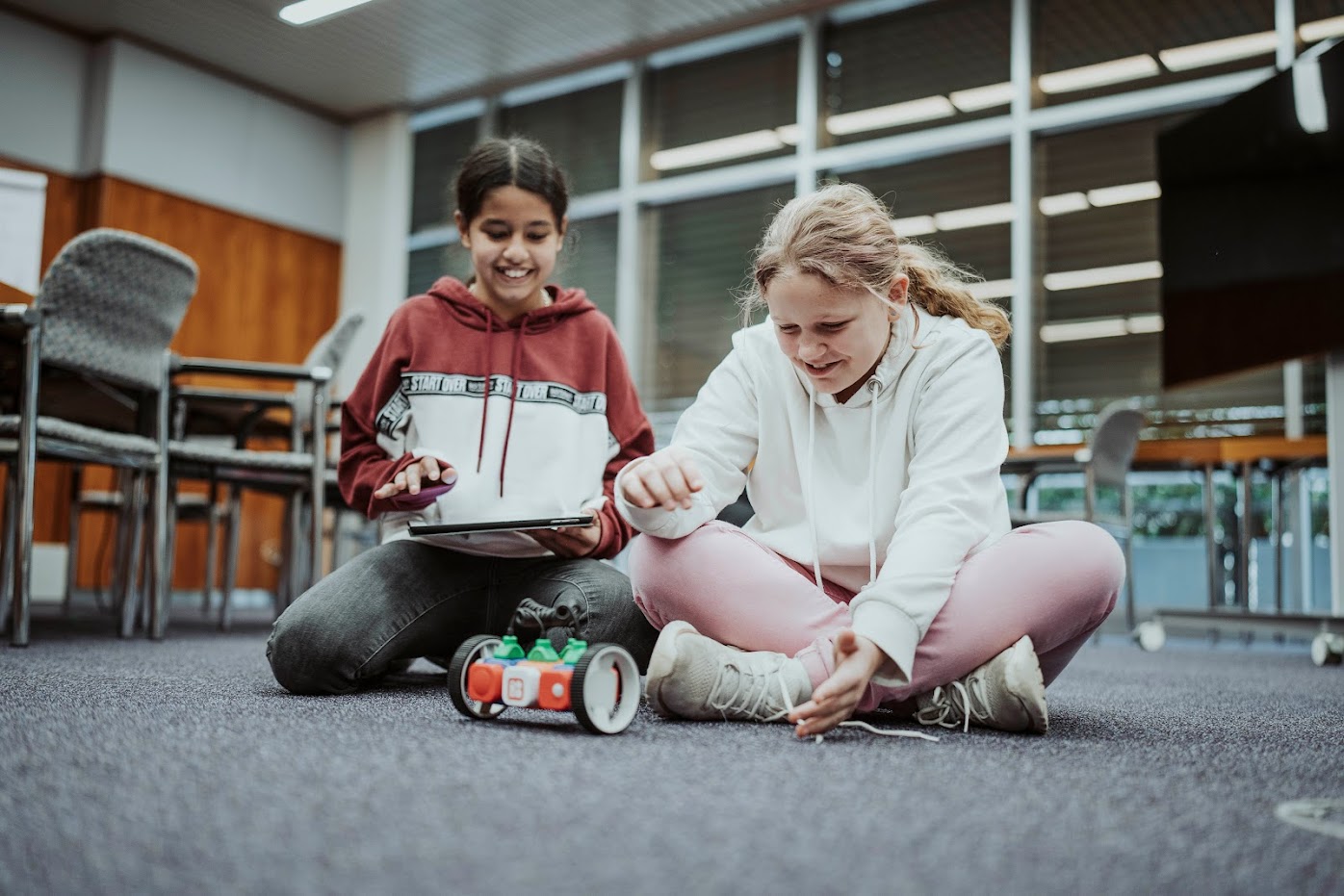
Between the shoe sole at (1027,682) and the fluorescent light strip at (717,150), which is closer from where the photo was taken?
the shoe sole at (1027,682)

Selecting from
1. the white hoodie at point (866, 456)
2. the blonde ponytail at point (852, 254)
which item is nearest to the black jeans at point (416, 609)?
the white hoodie at point (866, 456)

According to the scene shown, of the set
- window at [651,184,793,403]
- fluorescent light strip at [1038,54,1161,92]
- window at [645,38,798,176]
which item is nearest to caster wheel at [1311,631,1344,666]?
fluorescent light strip at [1038,54,1161,92]

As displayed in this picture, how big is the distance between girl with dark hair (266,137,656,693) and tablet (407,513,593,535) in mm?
70

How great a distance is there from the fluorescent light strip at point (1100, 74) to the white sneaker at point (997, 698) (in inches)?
158

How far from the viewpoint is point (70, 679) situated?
154cm

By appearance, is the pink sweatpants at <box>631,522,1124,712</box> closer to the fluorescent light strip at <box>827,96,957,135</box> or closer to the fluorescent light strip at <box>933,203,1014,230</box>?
the fluorescent light strip at <box>933,203,1014,230</box>

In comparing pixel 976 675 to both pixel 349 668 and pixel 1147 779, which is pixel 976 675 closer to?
pixel 1147 779

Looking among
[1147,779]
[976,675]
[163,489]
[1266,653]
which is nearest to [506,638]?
[976,675]

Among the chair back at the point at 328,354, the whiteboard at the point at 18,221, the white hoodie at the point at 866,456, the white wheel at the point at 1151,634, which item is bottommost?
the white wheel at the point at 1151,634

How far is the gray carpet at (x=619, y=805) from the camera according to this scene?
2.02 ft

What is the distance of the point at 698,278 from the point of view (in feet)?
18.4

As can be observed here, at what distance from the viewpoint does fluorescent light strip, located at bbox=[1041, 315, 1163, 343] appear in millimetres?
4469

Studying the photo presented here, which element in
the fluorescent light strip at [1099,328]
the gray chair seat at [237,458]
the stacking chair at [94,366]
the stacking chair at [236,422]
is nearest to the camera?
the stacking chair at [94,366]

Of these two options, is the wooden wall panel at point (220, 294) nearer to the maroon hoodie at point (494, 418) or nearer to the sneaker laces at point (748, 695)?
the maroon hoodie at point (494, 418)
